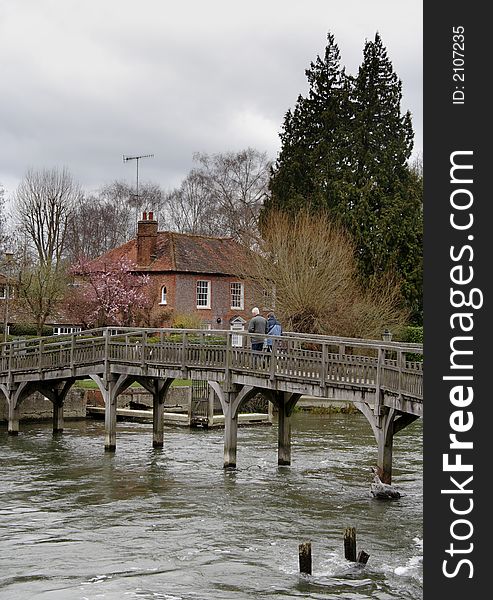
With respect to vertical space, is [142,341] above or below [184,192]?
below

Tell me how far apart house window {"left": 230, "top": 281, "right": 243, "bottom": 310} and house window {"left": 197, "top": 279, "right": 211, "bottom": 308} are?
1.60 metres

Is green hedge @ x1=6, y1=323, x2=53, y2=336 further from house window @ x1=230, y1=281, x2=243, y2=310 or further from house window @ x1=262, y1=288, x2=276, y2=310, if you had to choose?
house window @ x1=262, y1=288, x2=276, y2=310

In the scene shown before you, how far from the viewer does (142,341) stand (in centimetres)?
2758

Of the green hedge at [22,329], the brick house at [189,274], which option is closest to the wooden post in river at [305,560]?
the brick house at [189,274]

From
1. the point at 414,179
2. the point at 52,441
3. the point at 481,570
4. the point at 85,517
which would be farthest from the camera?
the point at 414,179

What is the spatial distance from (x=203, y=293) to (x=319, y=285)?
1627cm

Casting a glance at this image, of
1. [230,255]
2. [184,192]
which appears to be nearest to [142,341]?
[230,255]

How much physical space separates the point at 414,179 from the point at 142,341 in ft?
73.7

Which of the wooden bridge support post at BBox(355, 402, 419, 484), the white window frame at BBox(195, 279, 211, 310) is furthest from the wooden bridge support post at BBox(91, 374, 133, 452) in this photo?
the white window frame at BBox(195, 279, 211, 310)

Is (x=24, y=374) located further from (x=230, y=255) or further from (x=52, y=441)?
(x=230, y=255)

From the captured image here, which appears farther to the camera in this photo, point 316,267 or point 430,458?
point 316,267

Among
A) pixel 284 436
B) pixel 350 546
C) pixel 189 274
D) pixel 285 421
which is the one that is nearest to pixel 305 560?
pixel 350 546

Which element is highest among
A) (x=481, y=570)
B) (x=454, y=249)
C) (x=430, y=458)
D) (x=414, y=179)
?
(x=414, y=179)

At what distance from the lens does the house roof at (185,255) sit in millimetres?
55156
